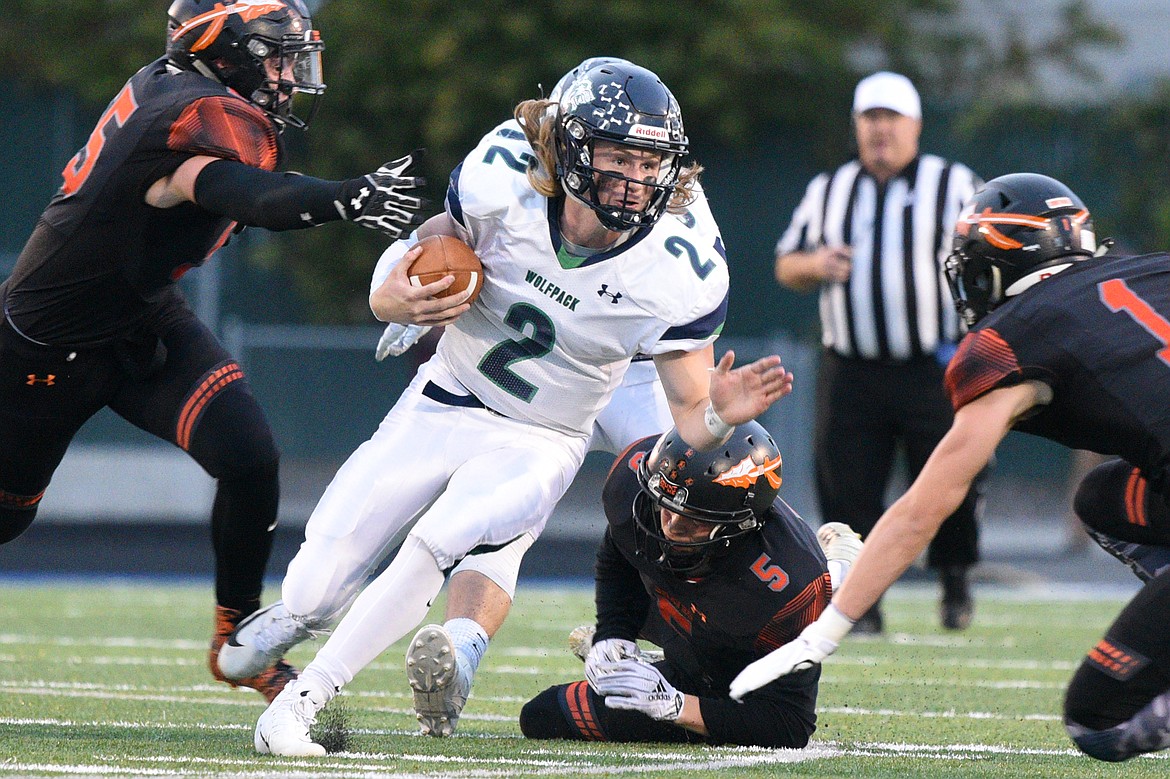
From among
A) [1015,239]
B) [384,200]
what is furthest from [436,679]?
[1015,239]

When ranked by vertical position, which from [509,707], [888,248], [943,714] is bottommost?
[509,707]

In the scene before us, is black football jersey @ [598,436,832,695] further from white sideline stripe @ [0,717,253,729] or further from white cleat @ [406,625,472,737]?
white sideline stripe @ [0,717,253,729]

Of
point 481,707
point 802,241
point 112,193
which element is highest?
point 112,193

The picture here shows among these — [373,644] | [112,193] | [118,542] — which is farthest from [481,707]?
[118,542]

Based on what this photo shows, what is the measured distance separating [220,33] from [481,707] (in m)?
1.85

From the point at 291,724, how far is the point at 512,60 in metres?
9.51

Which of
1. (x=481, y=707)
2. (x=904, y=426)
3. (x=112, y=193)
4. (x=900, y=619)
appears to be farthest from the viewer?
(x=900, y=619)

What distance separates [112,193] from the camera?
384cm

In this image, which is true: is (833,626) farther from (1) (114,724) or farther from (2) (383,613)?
(1) (114,724)

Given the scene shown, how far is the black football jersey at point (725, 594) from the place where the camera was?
3.65 m

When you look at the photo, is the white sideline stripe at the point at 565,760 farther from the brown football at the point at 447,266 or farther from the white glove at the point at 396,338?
the white glove at the point at 396,338

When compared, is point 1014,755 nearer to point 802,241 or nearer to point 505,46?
point 802,241

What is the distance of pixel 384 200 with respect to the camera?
3.41 meters

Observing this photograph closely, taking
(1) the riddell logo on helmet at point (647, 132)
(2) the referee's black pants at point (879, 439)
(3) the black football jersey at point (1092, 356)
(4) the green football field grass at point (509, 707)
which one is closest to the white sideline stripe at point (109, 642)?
(4) the green football field grass at point (509, 707)
